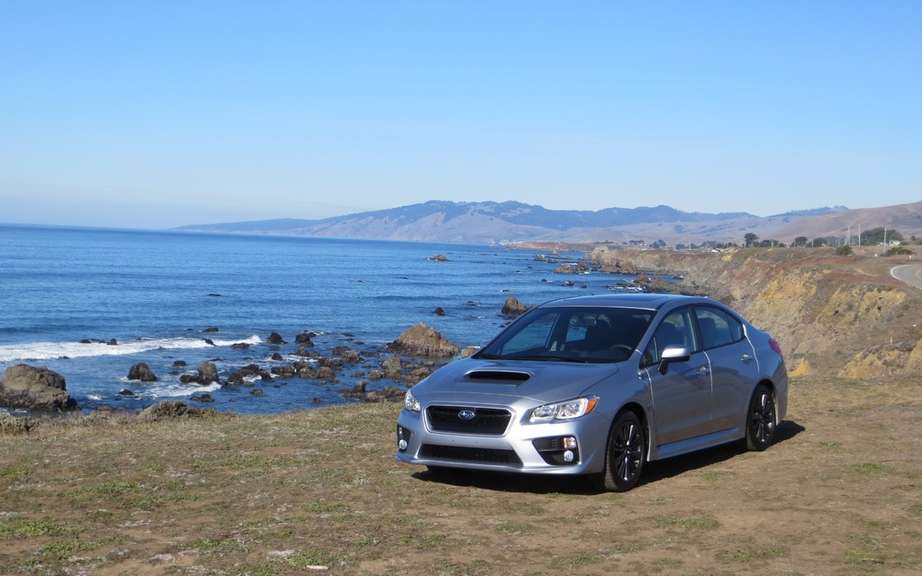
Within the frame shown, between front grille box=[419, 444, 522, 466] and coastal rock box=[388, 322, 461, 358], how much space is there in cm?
3920

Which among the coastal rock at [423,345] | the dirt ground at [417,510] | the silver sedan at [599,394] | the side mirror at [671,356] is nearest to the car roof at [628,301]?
the silver sedan at [599,394]

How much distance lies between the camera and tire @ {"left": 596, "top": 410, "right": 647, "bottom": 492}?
8.52 m

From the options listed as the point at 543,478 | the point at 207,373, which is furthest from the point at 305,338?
the point at 543,478

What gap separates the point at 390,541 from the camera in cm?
682

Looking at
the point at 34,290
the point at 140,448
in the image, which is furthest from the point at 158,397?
the point at 34,290

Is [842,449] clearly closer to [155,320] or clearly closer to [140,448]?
[140,448]

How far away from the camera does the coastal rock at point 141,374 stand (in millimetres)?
37844

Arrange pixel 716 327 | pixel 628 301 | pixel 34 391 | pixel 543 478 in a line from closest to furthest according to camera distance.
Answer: pixel 543 478 → pixel 628 301 → pixel 716 327 → pixel 34 391

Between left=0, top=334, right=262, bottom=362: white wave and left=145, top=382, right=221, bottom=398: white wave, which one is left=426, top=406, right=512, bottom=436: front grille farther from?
left=0, top=334, right=262, bottom=362: white wave

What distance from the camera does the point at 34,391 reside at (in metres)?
31.6

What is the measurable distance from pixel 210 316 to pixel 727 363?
55866mm

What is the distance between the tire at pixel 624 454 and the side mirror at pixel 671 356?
0.58m

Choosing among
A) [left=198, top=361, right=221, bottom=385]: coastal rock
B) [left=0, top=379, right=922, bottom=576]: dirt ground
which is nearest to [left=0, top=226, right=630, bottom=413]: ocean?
[left=198, top=361, right=221, bottom=385]: coastal rock

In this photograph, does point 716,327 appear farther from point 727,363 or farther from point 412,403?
point 412,403
